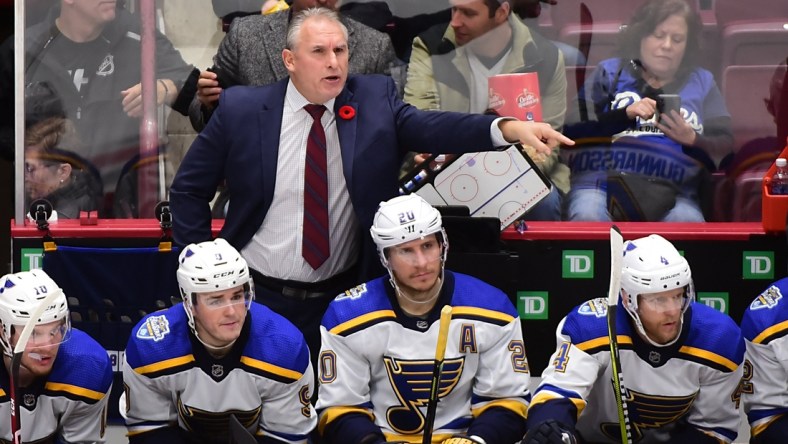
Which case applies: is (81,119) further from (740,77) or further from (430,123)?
(740,77)

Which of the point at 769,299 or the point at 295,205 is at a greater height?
the point at 295,205

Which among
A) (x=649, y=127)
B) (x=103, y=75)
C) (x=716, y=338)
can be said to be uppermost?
(x=103, y=75)

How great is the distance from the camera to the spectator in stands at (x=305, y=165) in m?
5.01

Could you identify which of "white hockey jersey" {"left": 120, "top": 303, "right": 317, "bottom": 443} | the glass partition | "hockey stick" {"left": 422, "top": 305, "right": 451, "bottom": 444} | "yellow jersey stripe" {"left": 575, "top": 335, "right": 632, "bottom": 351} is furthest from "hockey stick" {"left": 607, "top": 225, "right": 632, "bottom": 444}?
the glass partition

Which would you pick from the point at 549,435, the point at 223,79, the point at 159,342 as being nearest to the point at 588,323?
the point at 549,435

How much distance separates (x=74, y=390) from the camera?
15.1ft

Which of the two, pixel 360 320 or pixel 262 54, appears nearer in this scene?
pixel 360 320

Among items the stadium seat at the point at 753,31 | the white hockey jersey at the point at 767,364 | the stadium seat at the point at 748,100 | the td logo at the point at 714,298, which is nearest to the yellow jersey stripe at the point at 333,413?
the white hockey jersey at the point at 767,364

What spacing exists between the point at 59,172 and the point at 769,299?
8.97ft

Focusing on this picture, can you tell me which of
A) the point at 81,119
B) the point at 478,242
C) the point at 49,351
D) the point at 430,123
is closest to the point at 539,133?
the point at 430,123

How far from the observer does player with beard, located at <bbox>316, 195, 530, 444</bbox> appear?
4676 millimetres

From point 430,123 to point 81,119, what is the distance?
1.64 meters

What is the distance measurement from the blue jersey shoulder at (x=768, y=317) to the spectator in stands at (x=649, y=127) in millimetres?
1087

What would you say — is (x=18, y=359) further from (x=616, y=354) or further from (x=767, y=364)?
(x=767, y=364)
